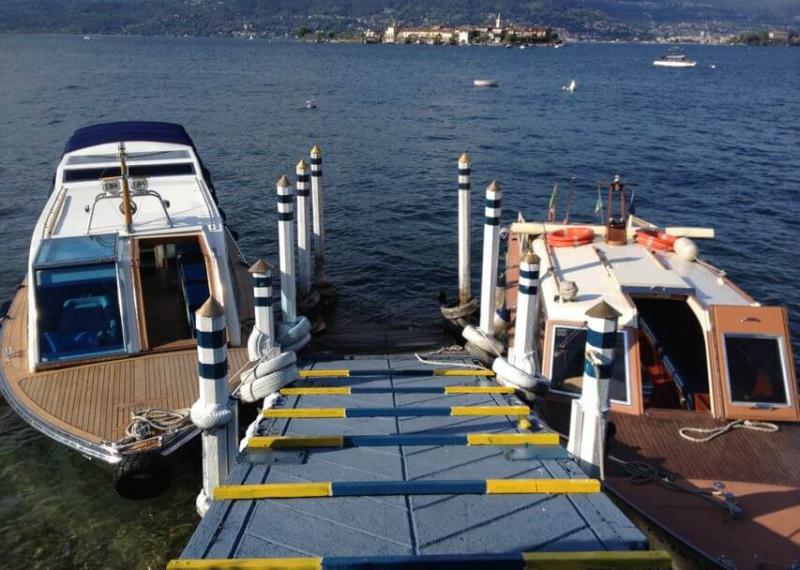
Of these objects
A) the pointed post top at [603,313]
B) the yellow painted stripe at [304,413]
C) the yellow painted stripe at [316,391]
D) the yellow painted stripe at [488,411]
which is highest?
the pointed post top at [603,313]

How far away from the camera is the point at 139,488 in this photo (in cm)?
931

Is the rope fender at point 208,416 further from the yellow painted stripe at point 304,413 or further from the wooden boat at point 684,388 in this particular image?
the wooden boat at point 684,388

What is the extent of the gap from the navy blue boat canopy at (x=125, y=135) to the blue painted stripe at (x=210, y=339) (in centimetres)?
1172

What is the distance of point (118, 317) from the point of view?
11828 millimetres

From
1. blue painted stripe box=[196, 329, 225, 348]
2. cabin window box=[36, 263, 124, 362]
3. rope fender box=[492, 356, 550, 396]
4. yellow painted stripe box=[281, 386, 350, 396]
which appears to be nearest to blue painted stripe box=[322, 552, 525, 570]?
blue painted stripe box=[196, 329, 225, 348]

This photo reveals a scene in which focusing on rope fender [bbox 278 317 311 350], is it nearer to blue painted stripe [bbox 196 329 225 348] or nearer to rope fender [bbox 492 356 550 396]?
rope fender [bbox 492 356 550 396]

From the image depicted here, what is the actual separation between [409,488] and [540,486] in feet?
3.99

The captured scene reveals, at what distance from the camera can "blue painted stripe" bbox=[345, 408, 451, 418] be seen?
8.44 metres

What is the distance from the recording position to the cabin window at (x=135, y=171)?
610 inches

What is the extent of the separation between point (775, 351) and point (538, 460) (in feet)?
17.6

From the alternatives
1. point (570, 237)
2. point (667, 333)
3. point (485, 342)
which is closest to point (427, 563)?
point (485, 342)

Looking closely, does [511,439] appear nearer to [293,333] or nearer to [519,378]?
[519,378]

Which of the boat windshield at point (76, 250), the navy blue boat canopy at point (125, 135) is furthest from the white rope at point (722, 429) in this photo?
the navy blue boat canopy at point (125, 135)

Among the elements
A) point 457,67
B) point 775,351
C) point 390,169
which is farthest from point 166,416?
point 457,67
